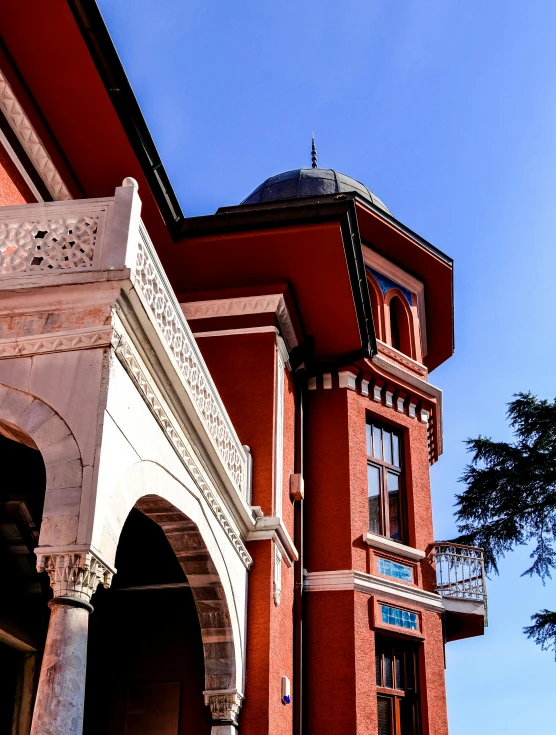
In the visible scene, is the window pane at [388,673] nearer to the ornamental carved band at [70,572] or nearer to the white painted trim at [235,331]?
the white painted trim at [235,331]

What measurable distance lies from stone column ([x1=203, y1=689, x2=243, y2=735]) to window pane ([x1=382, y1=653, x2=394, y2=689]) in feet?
11.5

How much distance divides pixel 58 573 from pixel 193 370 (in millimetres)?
3200

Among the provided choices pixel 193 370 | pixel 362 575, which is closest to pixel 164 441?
pixel 193 370

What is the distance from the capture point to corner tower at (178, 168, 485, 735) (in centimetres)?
1147

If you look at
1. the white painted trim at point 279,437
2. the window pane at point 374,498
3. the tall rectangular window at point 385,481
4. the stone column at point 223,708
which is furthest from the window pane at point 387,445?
the stone column at point 223,708

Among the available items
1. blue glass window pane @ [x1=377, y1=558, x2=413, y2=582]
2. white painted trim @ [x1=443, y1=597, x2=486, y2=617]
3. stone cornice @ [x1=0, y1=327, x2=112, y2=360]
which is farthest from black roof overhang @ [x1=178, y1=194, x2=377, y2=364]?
stone cornice @ [x1=0, y1=327, x2=112, y2=360]

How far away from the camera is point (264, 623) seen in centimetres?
1016

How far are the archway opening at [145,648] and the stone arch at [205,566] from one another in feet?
3.43

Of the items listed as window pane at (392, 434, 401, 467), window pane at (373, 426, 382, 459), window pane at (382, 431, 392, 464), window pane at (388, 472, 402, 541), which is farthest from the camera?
window pane at (392, 434, 401, 467)

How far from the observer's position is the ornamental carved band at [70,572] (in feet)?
18.9

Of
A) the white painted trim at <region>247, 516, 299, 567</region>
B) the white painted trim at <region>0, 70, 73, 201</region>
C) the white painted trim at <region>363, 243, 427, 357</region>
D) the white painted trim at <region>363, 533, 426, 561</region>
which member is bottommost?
the white painted trim at <region>247, 516, 299, 567</region>

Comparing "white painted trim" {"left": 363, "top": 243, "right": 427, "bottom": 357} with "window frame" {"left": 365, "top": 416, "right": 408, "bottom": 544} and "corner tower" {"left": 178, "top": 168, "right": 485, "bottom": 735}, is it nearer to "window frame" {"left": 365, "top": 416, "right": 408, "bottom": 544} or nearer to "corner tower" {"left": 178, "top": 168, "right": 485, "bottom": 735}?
"corner tower" {"left": 178, "top": 168, "right": 485, "bottom": 735}

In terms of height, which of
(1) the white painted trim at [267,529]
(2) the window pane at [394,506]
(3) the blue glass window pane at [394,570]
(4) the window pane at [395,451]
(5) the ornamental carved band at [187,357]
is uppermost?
(4) the window pane at [395,451]

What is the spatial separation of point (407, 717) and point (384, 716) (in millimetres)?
450
